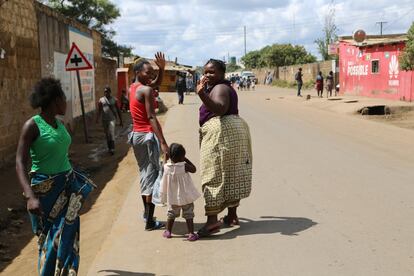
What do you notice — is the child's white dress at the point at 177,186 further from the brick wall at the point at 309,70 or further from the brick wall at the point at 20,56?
the brick wall at the point at 309,70

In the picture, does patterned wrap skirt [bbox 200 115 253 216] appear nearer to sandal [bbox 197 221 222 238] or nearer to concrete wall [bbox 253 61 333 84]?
sandal [bbox 197 221 222 238]

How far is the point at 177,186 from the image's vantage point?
532 centimetres

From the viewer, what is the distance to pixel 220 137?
17.6ft

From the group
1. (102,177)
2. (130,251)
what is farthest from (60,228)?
(102,177)

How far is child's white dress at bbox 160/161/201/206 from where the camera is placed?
5.31m

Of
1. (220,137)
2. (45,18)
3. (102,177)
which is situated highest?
(45,18)

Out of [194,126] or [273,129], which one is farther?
[194,126]

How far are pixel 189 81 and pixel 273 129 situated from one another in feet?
102

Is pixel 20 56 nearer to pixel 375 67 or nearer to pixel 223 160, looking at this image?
pixel 223 160

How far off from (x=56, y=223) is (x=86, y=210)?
3.74m

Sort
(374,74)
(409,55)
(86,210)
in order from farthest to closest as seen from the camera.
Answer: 1. (374,74)
2. (409,55)
3. (86,210)

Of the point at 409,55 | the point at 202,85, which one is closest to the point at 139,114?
the point at 202,85

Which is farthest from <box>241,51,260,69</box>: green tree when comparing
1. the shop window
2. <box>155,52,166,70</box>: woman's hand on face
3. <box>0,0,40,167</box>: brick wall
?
<box>155,52,166,70</box>: woman's hand on face

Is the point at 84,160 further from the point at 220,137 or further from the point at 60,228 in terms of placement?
the point at 60,228
